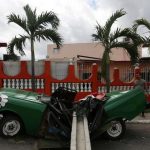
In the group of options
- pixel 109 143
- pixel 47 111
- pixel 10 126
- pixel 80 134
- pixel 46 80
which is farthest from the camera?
pixel 46 80

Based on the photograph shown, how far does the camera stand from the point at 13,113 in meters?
8.96

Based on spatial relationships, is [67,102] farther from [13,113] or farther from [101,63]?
[101,63]

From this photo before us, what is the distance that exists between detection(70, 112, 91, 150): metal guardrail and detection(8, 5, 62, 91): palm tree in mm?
6458

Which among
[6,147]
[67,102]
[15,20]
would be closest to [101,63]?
[15,20]

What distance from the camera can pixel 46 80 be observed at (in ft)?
Result: 50.4

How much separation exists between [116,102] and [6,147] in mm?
2755

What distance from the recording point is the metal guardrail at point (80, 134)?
21.1 ft

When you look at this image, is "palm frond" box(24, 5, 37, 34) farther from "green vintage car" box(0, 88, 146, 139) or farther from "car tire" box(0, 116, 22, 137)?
"car tire" box(0, 116, 22, 137)

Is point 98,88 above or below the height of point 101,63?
below

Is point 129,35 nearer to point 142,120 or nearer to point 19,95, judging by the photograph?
point 142,120

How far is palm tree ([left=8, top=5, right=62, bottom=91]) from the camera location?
1459 centimetres

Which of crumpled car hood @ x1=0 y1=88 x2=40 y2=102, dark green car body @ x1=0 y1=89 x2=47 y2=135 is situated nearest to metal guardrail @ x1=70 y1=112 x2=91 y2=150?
dark green car body @ x1=0 y1=89 x2=47 y2=135

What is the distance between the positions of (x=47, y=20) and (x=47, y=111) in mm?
6706

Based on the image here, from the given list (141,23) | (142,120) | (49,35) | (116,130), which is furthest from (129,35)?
(116,130)
